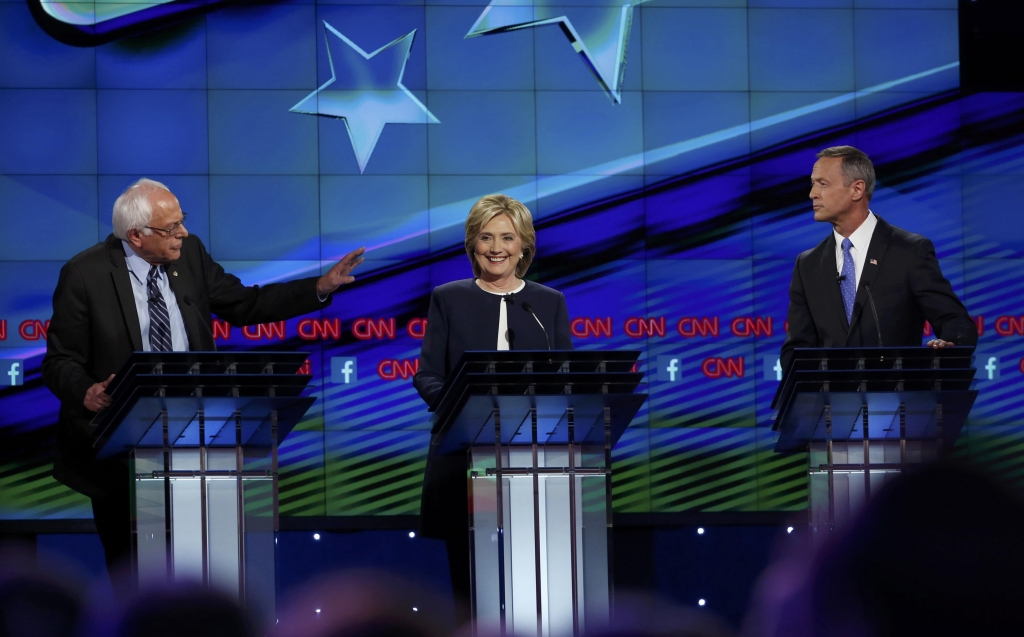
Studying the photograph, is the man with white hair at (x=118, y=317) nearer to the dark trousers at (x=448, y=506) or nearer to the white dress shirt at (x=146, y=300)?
the white dress shirt at (x=146, y=300)

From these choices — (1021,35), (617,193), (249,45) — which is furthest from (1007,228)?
(249,45)

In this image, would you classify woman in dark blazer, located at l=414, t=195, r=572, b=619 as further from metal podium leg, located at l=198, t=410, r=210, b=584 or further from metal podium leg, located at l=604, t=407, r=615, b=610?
metal podium leg, located at l=198, t=410, r=210, b=584

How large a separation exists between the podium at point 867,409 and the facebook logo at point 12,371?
4201 mm

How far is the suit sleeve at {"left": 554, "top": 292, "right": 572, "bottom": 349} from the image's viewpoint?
4.04m

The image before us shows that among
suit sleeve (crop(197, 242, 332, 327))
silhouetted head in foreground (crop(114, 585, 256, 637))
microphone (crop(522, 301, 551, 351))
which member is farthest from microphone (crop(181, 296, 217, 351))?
silhouetted head in foreground (crop(114, 585, 256, 637))

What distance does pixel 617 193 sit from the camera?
6523 mm

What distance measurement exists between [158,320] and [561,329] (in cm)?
127

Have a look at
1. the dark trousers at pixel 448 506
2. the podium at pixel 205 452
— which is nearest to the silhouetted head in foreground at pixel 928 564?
the podium at pixel 205 452

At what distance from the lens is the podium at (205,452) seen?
3201 mm

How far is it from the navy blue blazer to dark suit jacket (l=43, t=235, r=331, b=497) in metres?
0.45

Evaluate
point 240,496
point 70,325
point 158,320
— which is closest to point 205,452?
point 240,496

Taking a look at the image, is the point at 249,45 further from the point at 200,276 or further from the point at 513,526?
the point at 513,526

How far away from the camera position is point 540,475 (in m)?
3.31

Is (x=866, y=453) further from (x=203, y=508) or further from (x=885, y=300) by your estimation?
(x=203, y=508)
